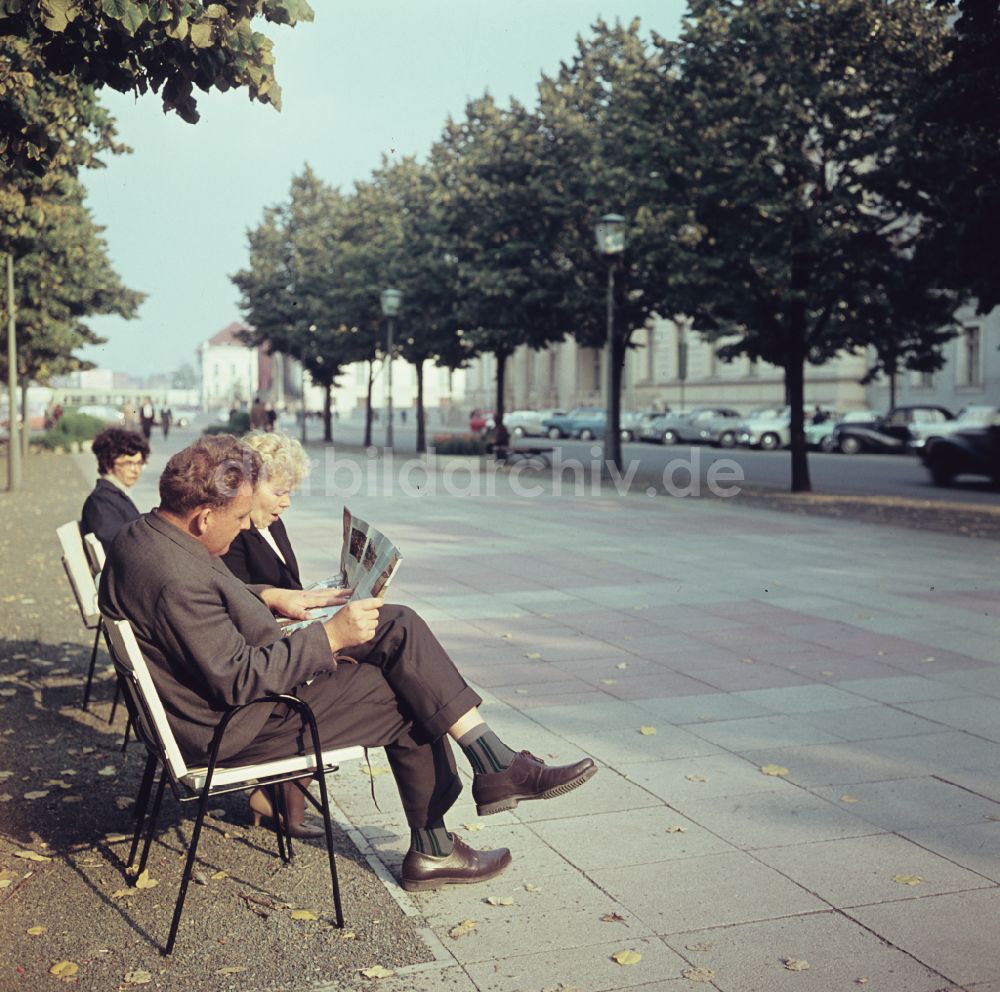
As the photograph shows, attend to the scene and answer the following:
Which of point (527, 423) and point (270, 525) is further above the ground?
point (270, 525)

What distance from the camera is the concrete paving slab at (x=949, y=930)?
3520 mm

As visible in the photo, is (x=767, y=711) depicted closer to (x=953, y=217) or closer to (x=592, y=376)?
(x=953, y=217)

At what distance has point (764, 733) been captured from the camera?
6035 millimetres

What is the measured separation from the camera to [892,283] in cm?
1994

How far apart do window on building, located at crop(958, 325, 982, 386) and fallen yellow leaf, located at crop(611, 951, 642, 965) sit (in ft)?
178

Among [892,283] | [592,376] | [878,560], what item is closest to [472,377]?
[592,376]

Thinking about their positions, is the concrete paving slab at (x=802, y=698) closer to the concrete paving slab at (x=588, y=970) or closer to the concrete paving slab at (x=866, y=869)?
the concrete paving slab at (x=866, y=869)

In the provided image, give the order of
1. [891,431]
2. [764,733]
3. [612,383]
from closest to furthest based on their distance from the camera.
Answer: [764,733] → [612,383] → [891,431]

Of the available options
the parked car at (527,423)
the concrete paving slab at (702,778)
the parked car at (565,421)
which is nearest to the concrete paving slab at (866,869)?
the concrete paving slab at (702,778)

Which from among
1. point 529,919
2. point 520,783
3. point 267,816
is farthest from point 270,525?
point 529,919

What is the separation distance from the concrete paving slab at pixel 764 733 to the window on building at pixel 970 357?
51334 mm

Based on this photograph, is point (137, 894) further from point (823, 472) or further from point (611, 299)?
point (823, 472)

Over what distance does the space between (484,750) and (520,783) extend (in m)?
0.17

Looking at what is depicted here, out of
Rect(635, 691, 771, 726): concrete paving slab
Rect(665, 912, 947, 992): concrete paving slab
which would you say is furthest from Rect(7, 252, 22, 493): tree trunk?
Rect(665, 912, 947, 992): concrete paving slab
